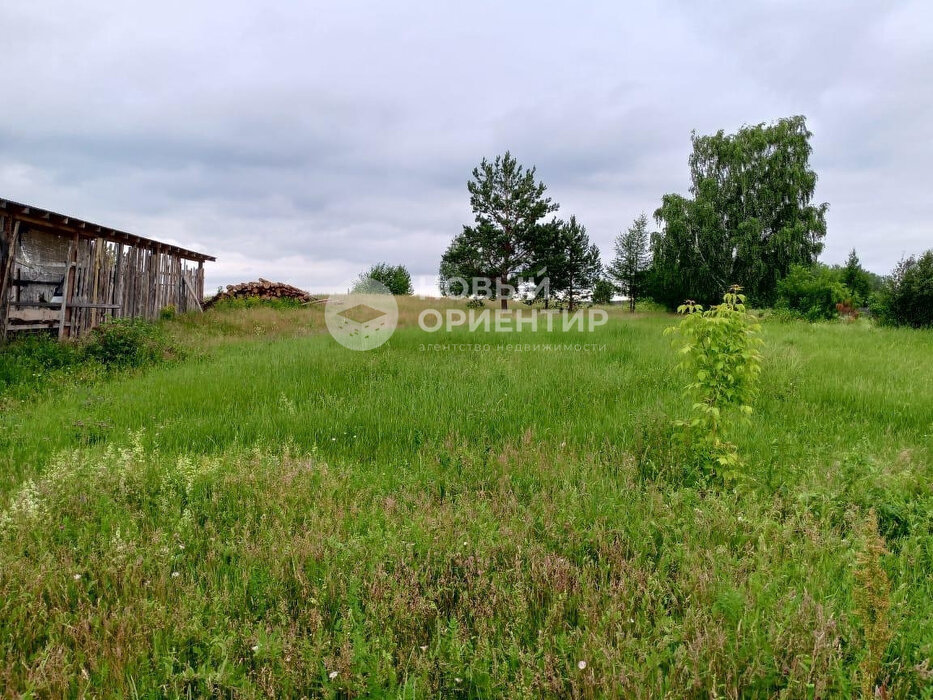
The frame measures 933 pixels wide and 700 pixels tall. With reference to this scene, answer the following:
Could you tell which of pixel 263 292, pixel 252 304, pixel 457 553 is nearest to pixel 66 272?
pixel 252 304

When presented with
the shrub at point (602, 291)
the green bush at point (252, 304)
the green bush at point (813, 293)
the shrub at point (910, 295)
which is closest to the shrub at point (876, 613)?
the shrub at point (910, 295)

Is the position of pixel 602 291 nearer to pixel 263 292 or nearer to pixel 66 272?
pixel 263 292

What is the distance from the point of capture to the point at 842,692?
1.99m

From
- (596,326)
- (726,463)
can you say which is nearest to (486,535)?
(726,463)

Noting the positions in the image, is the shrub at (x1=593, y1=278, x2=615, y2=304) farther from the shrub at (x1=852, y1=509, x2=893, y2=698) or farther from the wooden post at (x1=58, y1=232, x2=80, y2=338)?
the shrub at (x1=852, y1=509, x2=893, y2=698)

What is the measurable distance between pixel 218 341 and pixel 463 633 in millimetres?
14005

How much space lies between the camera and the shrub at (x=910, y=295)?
1734cm

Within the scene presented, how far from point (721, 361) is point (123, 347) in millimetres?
12131

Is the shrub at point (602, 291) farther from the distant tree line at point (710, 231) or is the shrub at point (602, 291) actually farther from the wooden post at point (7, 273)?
the wooden post at point (7, 273)

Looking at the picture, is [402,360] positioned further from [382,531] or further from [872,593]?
[872,593]

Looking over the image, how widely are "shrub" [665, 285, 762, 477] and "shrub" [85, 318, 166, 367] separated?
11.1 meters

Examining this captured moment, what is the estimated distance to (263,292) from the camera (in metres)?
25.9

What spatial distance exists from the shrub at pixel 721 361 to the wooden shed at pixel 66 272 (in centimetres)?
1417

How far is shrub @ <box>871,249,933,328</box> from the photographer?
17.3m
